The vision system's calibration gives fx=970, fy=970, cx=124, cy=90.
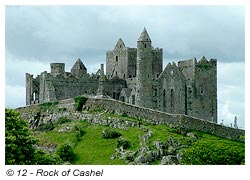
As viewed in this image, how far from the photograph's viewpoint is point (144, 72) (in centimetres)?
10038

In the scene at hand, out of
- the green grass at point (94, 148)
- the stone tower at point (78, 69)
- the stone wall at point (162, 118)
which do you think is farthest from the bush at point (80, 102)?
the stone tower at point (78, 69)

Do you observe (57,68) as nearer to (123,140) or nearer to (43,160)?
(123,140)

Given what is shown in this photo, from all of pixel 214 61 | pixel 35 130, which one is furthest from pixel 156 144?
pixel 214 61

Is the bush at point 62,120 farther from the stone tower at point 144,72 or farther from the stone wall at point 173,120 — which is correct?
the stone tower at point 144,72

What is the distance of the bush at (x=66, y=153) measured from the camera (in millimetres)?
80062

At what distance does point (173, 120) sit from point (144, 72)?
1415 centimetres

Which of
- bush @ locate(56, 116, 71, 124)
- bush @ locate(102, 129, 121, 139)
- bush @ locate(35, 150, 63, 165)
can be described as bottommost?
bush @ locate(35, 150, 63, 165)

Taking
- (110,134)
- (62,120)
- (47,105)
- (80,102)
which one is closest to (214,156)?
(110,134)

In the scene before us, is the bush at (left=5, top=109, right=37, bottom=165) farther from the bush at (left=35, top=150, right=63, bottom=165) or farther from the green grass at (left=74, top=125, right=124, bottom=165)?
the green grass at (left=74, top=125, right=124, bottom=165)

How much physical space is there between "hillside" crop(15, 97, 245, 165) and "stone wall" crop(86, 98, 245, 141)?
55cm

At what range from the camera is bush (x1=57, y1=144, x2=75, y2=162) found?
263ft

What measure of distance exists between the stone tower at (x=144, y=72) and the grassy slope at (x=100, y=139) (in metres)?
12.1

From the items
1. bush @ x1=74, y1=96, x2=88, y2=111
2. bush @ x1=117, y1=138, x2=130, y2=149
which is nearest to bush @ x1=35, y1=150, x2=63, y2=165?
bush @ x1=117, y1=138, x2=130, y2=149
